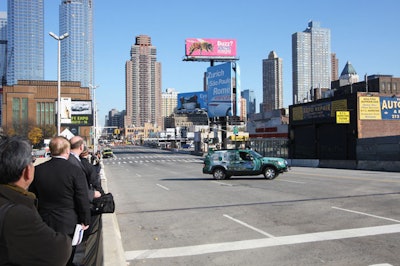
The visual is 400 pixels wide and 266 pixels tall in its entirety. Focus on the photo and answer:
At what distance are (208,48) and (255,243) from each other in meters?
99.4

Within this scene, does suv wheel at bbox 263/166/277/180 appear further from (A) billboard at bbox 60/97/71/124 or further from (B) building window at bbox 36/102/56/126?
(B) building window at bbox 36/102/56/126

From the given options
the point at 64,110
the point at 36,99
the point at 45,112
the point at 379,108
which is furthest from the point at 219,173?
the point at 36,99

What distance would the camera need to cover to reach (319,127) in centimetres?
5191

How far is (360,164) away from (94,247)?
35.0 m

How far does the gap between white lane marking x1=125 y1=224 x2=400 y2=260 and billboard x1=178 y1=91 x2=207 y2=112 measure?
114 m

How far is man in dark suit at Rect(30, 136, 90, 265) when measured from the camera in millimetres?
4895

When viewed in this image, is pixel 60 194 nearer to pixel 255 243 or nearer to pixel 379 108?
pixel 255 243

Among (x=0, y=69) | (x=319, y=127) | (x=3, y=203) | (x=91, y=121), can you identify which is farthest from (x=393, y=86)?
(x=0, y=69)

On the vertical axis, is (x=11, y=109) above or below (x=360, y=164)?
above

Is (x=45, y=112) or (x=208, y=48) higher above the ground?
(x=208, y=48)

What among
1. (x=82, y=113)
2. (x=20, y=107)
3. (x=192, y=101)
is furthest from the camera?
(x=20, y=107)

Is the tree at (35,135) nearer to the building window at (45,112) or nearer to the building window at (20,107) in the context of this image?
the building window at (45,112)

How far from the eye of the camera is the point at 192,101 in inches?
4929

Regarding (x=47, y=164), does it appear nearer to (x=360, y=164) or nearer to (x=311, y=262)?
(x=311, y=262)
